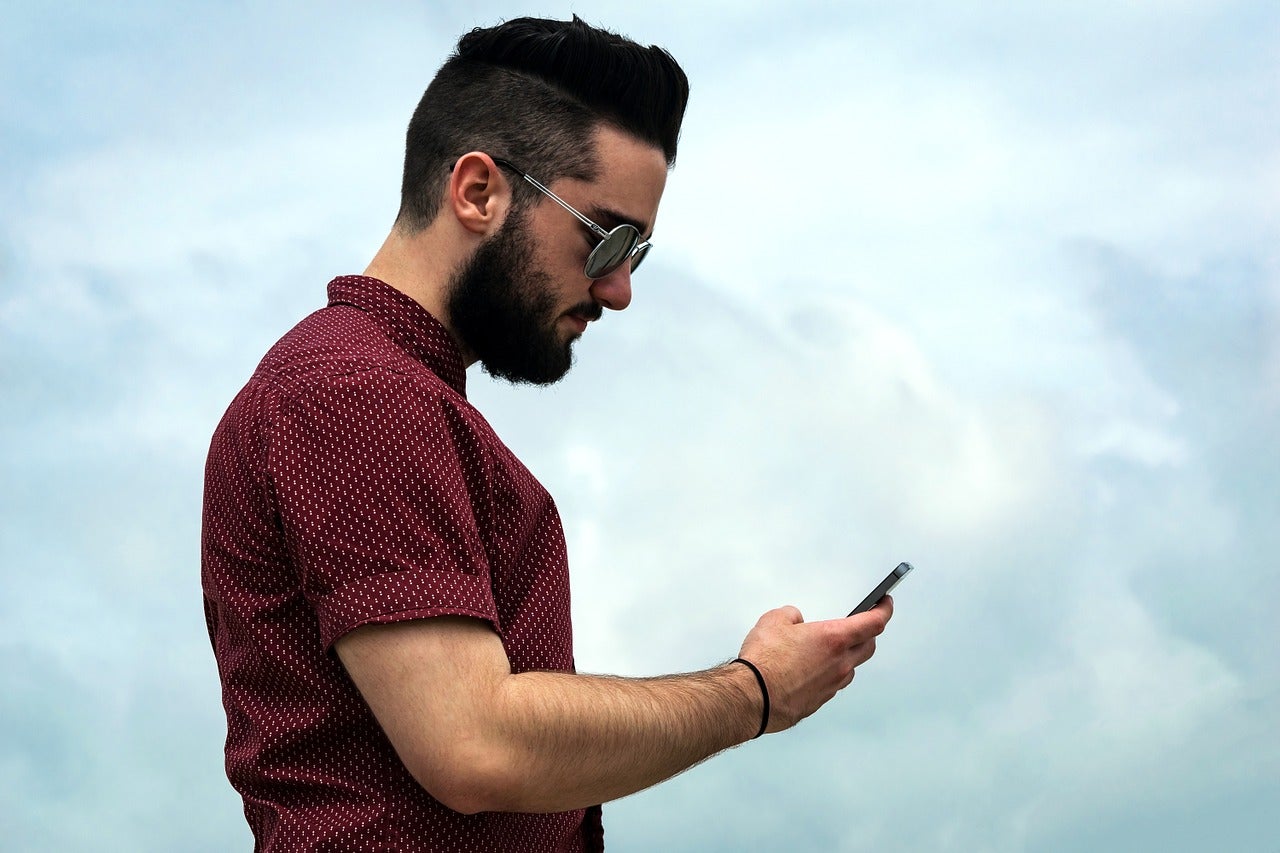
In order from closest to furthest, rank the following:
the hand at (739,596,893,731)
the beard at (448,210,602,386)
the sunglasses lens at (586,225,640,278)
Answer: the hand at (739,596,893,731) < the beard at (448,210,602,386) < the sunglasses lens at (586,225,640,278)

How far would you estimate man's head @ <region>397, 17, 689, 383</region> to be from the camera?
4234mm

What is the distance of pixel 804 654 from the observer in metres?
4.04

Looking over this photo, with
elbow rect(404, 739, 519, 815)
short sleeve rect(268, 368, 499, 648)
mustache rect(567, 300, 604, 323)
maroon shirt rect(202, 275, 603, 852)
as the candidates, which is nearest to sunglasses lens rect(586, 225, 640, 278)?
mustache rect(567, 300, 604, 323)

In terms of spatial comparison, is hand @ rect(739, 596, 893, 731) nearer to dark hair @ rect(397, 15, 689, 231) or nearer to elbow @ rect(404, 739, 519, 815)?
elbow @ rect(404, 739, 519, 815)

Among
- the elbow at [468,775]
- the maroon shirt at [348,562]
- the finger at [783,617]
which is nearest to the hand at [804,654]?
the finger at [783,617]

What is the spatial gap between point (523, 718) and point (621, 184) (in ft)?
5.91

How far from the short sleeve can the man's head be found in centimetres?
74

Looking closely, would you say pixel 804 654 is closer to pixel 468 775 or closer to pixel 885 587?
pixel 885 587

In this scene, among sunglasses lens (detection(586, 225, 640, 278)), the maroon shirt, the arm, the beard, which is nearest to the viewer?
the arm

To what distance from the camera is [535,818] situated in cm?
388

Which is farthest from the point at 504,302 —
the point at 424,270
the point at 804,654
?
the point at 804,654

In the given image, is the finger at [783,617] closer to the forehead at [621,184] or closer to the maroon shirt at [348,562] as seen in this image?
the maroon shirt at [348,562]

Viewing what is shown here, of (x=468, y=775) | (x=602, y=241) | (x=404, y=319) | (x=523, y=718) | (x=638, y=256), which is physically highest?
(x=638, y=256)

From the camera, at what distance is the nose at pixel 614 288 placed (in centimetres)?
439
